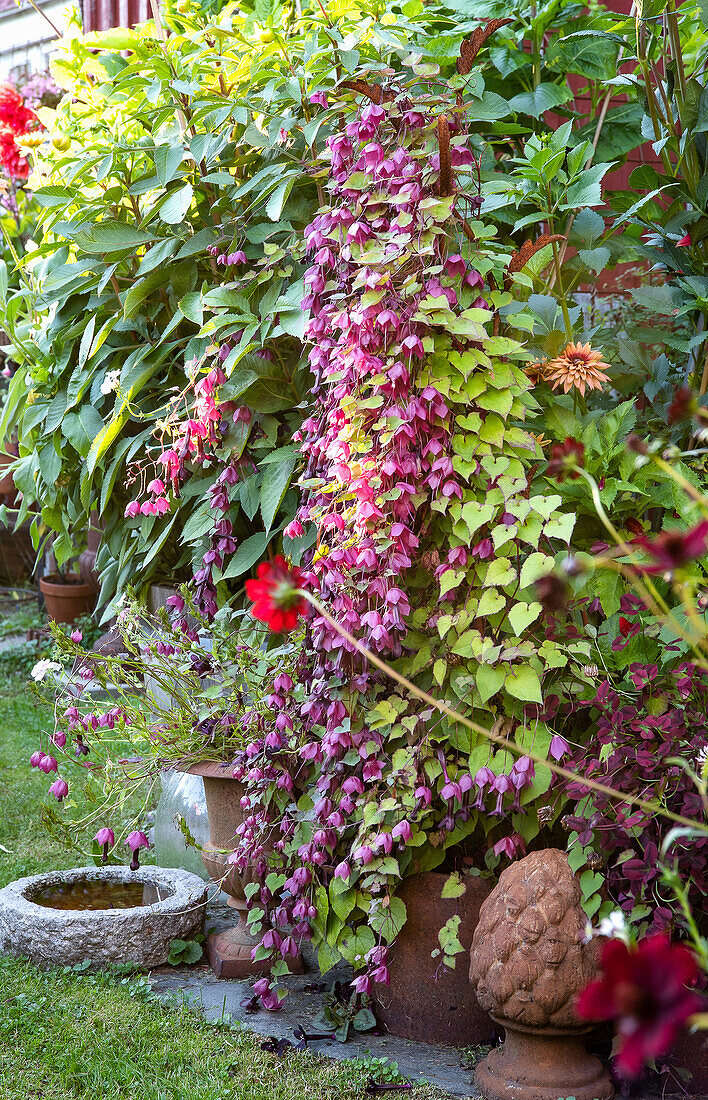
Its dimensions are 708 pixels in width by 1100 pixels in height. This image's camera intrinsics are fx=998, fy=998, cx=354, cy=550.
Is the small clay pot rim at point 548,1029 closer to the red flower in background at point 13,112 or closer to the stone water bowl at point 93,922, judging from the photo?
the stone water bowl at point 93,922

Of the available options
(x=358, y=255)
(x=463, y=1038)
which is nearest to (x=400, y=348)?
(x=358, y=255)

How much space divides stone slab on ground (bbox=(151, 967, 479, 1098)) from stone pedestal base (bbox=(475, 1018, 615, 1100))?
65 mm

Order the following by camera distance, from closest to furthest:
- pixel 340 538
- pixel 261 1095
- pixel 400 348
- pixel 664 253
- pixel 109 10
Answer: pixel 261 1095
pixel 400 348
pixel 340 538
pixel 664 253
pixel 109 10

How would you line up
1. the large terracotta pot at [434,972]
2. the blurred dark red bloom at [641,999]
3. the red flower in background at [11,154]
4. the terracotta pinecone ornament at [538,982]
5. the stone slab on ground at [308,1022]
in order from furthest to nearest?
the red flower in background at [11,154] → the large terracotta pot at [434,972] → the stone slab on ground at [308,1022] → the terracotta pinecone ornament at [538,982] → the blurred dark red bloom at [641,999]

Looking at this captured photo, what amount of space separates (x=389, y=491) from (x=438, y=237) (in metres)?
0.49

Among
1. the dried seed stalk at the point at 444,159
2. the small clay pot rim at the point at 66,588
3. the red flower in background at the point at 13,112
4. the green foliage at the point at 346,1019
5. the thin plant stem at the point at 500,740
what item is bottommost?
the green foliage at the point at 346,1019

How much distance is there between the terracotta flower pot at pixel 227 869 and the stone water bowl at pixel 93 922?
8 cm

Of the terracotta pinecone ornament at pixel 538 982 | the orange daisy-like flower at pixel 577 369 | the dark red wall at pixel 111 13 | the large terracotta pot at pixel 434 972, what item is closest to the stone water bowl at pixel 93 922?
the large terracotta pot at pixel 434 972

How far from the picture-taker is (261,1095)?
1.68 metres

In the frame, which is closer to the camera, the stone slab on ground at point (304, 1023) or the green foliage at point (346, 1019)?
the stone slab on ground at point (304, 1023)

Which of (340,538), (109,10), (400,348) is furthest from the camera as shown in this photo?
(109,10)

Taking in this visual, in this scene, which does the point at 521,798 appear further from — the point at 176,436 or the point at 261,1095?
the point at 176,436

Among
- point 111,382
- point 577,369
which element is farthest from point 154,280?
point 577,369

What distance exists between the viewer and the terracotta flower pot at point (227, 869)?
2168mm
